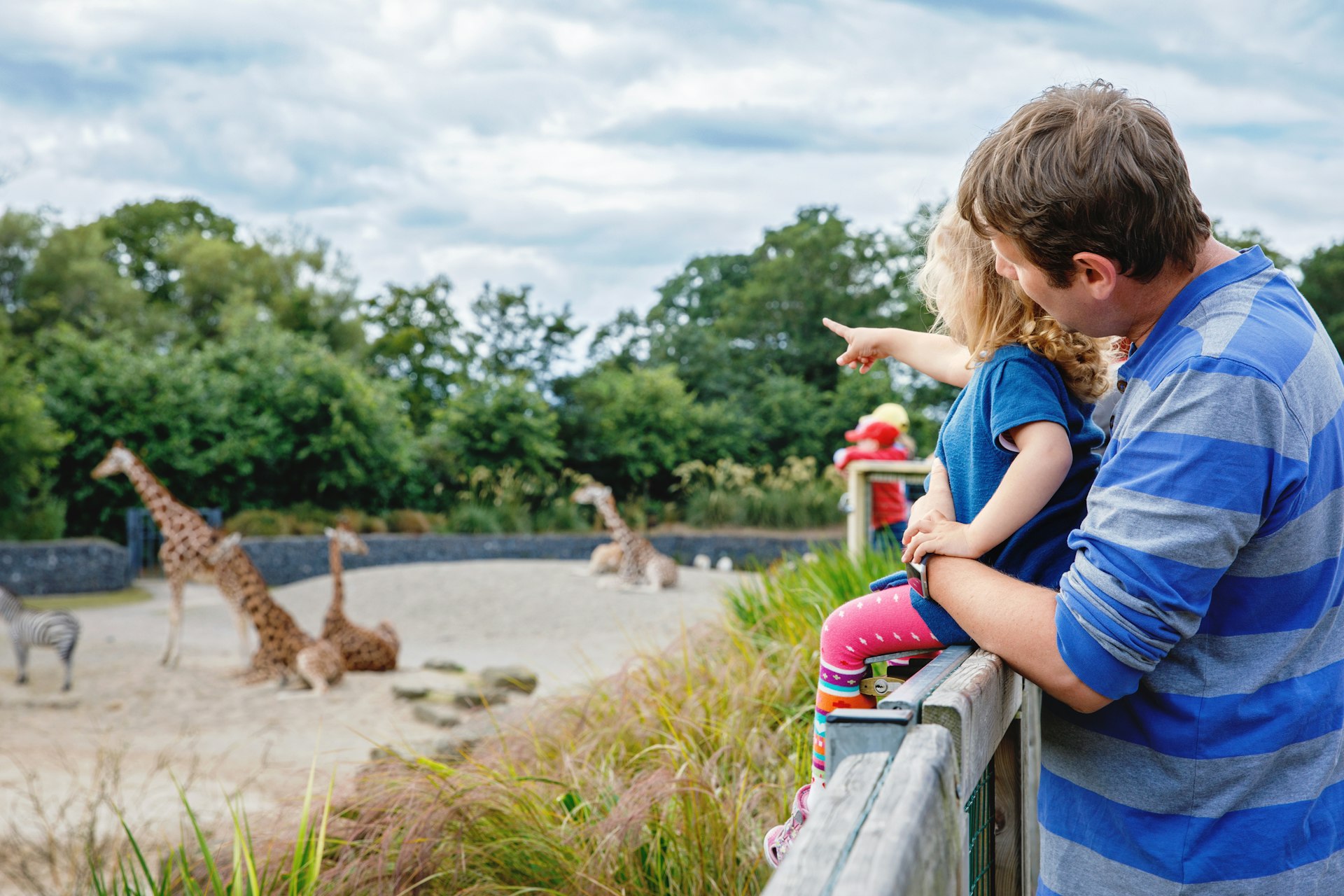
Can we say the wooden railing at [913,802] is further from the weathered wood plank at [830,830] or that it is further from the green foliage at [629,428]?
the green foliage at [629,428]

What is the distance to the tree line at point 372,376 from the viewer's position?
14.7 meters

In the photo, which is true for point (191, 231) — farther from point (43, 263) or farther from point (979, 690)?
point (979, 690)

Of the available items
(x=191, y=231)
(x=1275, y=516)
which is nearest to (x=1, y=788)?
(x=1275, y=516)

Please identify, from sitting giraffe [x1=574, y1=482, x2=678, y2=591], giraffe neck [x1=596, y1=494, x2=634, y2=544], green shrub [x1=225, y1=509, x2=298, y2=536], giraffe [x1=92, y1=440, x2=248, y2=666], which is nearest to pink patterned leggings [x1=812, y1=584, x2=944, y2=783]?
giraffe [x1=92, y1=440, x2=248, y2=666]

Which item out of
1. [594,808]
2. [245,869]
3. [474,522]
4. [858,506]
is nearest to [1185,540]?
[594,808]

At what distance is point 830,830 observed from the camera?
0.84 metres

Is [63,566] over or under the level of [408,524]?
under

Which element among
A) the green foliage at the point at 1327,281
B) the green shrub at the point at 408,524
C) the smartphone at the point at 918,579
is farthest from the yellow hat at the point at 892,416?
the green foliage at the point at 1327,281

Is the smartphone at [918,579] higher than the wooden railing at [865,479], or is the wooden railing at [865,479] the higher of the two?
the smartphone at [918,579]

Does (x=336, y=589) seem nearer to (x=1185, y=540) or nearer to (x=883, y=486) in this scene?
(x=883, y=486)

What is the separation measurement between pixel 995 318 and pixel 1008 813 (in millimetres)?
879

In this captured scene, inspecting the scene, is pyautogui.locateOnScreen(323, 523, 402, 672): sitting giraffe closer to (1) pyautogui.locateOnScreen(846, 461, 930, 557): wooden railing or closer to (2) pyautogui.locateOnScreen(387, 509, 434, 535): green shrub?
(1) pyautogui.locateOnScreen(846, 461, 930, 557): wooden railing

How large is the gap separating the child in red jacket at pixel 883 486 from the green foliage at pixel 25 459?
10.3m

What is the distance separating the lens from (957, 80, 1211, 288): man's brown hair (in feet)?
3.70
